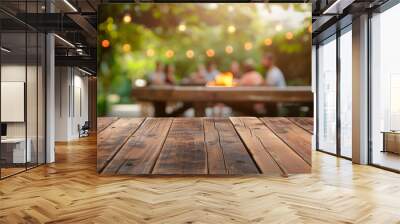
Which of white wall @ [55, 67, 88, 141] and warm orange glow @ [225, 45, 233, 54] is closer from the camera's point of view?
warm orange glow @ [225, 45, 233, 54]

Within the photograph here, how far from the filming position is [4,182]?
18.5ft

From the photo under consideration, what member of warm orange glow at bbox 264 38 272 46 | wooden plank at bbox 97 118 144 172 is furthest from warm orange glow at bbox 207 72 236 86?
wooden plank at bbox 97 118 144 172

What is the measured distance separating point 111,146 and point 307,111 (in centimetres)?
291

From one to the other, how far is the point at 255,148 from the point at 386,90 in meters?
2.66

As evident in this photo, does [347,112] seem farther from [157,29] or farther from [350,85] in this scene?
[157,29]

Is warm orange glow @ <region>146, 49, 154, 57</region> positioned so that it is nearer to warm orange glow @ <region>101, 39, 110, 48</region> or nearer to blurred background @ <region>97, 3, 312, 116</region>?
blurred background @ <region>97, 3, 312, 116</region>

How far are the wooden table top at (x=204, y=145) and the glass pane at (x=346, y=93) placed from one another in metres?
2.74

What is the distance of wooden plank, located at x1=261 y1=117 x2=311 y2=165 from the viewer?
19.3 feet

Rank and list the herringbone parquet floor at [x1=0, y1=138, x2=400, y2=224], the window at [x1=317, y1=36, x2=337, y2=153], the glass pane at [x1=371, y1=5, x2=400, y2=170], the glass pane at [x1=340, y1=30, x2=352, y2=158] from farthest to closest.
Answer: the window at [x1=317, y1=36, x2=337, y2=153]
the glass pane at [x1=340, y1=30, x2=352, y2=158]
the glass pane at [x1=371, y1=5, x2=400, y2=170]
the herringbone parquet floor at [x1=0, y1=138, x2=400, y2=224]

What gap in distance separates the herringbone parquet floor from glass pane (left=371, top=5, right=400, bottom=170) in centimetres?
57

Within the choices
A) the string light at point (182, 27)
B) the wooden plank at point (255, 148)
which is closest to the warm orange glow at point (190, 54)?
the string light at point (182, 27)

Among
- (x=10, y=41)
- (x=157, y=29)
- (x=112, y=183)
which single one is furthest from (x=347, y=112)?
(x=10, y=41)

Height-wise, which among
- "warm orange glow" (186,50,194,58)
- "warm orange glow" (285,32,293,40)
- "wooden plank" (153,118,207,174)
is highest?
"warm orange glow" (285,32,293,40)

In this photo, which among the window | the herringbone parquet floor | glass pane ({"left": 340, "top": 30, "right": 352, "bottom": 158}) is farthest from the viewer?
the window
